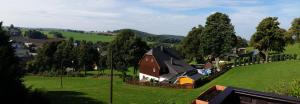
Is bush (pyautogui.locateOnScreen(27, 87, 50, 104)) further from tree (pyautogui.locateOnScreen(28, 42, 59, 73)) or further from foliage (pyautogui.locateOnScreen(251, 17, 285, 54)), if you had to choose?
tree (pyautogui.locateOnScreen(28, 42, 59, 73))

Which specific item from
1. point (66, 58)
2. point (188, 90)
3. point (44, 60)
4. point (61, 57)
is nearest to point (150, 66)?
point (188, 90)

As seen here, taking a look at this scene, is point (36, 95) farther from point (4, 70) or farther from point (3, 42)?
point (3, 42)

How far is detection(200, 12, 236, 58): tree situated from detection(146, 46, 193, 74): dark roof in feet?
19.0

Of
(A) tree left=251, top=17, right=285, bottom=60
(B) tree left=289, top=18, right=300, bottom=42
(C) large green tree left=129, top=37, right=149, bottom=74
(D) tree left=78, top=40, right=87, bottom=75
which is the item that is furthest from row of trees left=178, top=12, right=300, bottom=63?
(D) tree left=78, top=40, right=87, bottom=75

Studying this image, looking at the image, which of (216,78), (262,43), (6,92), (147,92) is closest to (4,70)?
(6,92)

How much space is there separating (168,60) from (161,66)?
3.19 meters

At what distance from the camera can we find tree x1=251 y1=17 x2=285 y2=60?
227 ft

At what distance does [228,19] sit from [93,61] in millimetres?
48192

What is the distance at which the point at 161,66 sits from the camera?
7131 cm

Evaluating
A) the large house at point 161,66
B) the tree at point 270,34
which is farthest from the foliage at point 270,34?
the large house at point 161,66

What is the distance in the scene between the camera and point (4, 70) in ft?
76.7

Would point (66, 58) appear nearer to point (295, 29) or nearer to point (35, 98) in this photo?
point (295, 29)

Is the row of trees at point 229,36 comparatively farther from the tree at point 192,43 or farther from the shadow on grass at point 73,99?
the shadow on grass at point 73,99

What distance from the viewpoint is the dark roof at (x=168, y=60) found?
235ft
